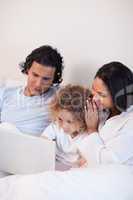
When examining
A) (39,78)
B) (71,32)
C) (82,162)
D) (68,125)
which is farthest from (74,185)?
(71,32)

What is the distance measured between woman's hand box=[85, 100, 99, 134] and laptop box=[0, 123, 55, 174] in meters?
0.22

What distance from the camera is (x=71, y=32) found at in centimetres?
173

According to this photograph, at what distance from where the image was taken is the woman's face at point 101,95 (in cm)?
130

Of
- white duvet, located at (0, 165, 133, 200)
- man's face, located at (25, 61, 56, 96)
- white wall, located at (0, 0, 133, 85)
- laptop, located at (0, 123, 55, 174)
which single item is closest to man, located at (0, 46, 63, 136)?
man's face, located at (25, 61, 56, 96)

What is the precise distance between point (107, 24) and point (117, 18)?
0.18ft

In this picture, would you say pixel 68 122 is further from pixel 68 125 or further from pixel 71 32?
pixel 71 32

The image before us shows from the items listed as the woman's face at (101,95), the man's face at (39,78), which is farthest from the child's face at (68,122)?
the man's face at (39,78)

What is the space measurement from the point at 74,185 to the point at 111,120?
0.36 meters

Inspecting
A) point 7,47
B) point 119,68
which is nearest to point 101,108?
point 119,68

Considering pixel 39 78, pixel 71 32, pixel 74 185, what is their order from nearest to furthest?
pixel 74 185, pixel 39 78, pixel 71 32

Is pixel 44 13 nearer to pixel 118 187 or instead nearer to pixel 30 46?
pixel 30 46

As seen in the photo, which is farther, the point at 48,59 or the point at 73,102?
the point at 48,59

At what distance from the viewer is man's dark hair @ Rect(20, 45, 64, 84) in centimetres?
160

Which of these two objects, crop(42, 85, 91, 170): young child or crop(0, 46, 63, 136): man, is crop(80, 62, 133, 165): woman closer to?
crop(42, 85, 91, 170): young child
